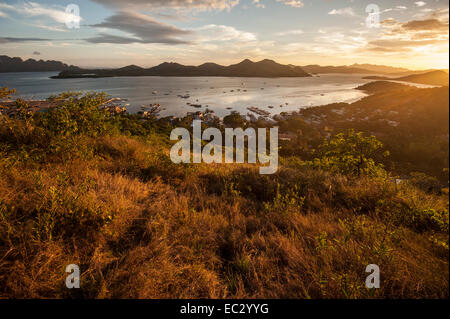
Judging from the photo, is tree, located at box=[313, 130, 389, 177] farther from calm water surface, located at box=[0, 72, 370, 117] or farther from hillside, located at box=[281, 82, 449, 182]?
calm water surface, located at box=[0, 72, 370, 117]

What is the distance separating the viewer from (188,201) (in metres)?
4.89

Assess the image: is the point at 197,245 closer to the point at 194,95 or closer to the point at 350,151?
the point at 350,151

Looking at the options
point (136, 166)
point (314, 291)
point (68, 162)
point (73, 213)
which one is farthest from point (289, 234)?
point (68, 162)

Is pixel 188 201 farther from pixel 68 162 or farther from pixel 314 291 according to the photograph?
pixel 68 162

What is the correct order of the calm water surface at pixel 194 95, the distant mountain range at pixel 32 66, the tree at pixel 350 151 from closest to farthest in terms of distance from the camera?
the tree at pixel 350 151 → the calm water surface at pixel 194 95 → the distant mountain range at pixel 32 66

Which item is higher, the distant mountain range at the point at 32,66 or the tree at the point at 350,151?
the distant mountain range at the point at 32,66

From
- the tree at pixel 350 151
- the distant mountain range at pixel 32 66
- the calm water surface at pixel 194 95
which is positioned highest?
the distant mountain range at pixel 32 66

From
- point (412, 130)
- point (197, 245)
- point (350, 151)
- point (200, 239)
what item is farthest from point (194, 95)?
point (197, 245)

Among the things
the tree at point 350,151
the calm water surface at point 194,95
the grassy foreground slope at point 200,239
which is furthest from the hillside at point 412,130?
the calm water surface at point 194,95

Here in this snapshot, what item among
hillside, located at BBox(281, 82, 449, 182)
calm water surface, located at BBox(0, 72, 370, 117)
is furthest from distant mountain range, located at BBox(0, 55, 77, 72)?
hillside, located at BBox(281, 82, 449, 182)

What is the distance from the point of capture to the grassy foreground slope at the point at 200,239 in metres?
2.51

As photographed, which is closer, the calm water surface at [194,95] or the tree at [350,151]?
the tree at [350,151]

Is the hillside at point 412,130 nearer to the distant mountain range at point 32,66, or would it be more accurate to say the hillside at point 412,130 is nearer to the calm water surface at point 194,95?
the calm water surface at point 194,95

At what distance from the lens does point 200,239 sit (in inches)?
140
